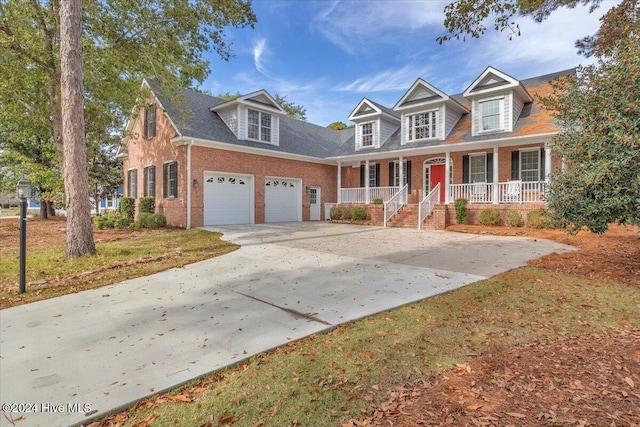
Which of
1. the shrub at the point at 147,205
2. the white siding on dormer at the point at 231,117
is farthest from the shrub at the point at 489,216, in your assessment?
the shrub at the point at 147,205

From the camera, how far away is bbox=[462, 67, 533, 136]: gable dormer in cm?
1461

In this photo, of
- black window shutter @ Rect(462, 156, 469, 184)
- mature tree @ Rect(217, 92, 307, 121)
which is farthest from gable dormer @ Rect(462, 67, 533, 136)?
mature tree @ Rect(217, 92, 307, 121)

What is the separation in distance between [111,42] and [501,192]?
17.0 metres

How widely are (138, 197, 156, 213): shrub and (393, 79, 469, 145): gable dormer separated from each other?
1353cm

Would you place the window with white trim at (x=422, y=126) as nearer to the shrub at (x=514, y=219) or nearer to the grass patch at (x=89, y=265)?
the shrub at (x=514, y=219)

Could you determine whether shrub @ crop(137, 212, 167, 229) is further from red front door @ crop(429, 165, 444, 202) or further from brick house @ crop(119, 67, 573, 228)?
red front door @ crop(429, 165, 444, 202)

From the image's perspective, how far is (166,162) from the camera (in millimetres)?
16172

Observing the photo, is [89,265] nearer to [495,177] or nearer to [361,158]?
[361,158]

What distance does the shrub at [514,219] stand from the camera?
13055 mm

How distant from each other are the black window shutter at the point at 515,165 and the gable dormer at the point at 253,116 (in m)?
11.7

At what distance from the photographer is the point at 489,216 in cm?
1379

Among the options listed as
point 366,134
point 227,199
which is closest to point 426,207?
point 366,134

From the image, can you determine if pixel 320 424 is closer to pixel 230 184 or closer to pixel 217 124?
pixel 230 184

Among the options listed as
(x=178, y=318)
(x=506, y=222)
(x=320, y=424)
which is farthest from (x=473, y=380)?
(x=506, y=222)
